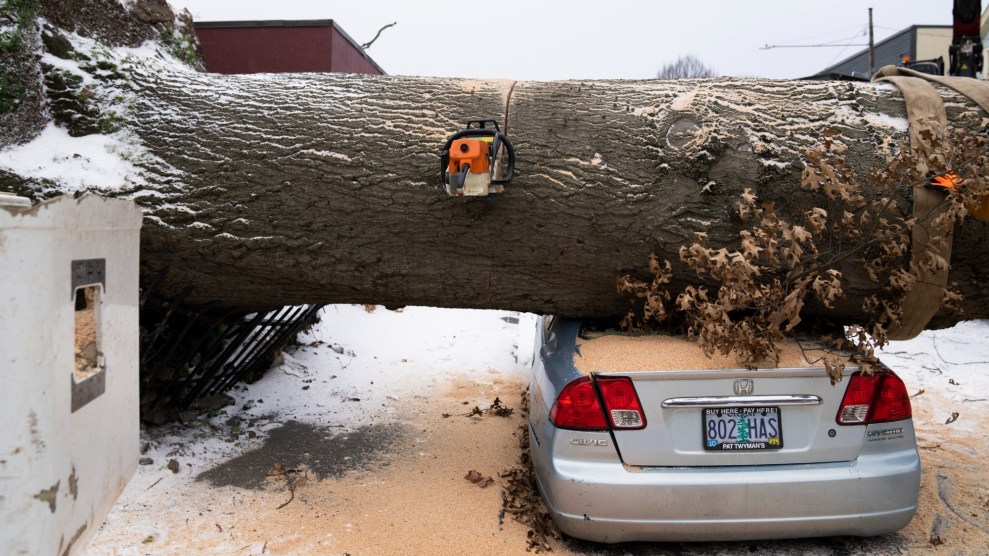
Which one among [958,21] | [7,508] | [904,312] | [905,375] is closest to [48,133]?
[7,508]

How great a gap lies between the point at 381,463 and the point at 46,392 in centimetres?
277

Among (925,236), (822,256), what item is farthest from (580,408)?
(925,236)

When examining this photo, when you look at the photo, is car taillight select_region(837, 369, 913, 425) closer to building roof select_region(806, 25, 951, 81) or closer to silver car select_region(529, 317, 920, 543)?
silver car select_region(529, 317, 920, 543)

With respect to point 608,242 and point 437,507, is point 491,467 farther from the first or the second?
point 608,242

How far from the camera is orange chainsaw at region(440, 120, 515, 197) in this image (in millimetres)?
3080

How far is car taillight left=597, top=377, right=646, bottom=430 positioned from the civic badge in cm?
42

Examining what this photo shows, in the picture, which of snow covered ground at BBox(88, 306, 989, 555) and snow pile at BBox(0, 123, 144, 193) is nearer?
snow covered ground at BBox(88, 306, 989, 555)

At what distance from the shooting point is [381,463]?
4168mm

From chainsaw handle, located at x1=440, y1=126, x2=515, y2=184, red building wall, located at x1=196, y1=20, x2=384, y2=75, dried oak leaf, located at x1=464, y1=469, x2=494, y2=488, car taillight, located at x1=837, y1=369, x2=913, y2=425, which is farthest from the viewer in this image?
red building wall, located at x1=196, y1=20, x2=384, y2=75

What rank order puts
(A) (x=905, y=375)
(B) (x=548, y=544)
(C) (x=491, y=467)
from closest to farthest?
(B) (x=548, y=544)
(C) (x=491, y=467)
(A) (x=905, y=375)

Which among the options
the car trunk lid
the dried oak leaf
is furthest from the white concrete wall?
the dried oak leaf

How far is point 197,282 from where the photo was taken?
369 cm

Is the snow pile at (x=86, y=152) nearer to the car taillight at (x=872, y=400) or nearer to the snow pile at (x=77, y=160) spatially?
the snow pile at (x=77, y=160)

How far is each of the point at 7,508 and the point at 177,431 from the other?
3.02 m
